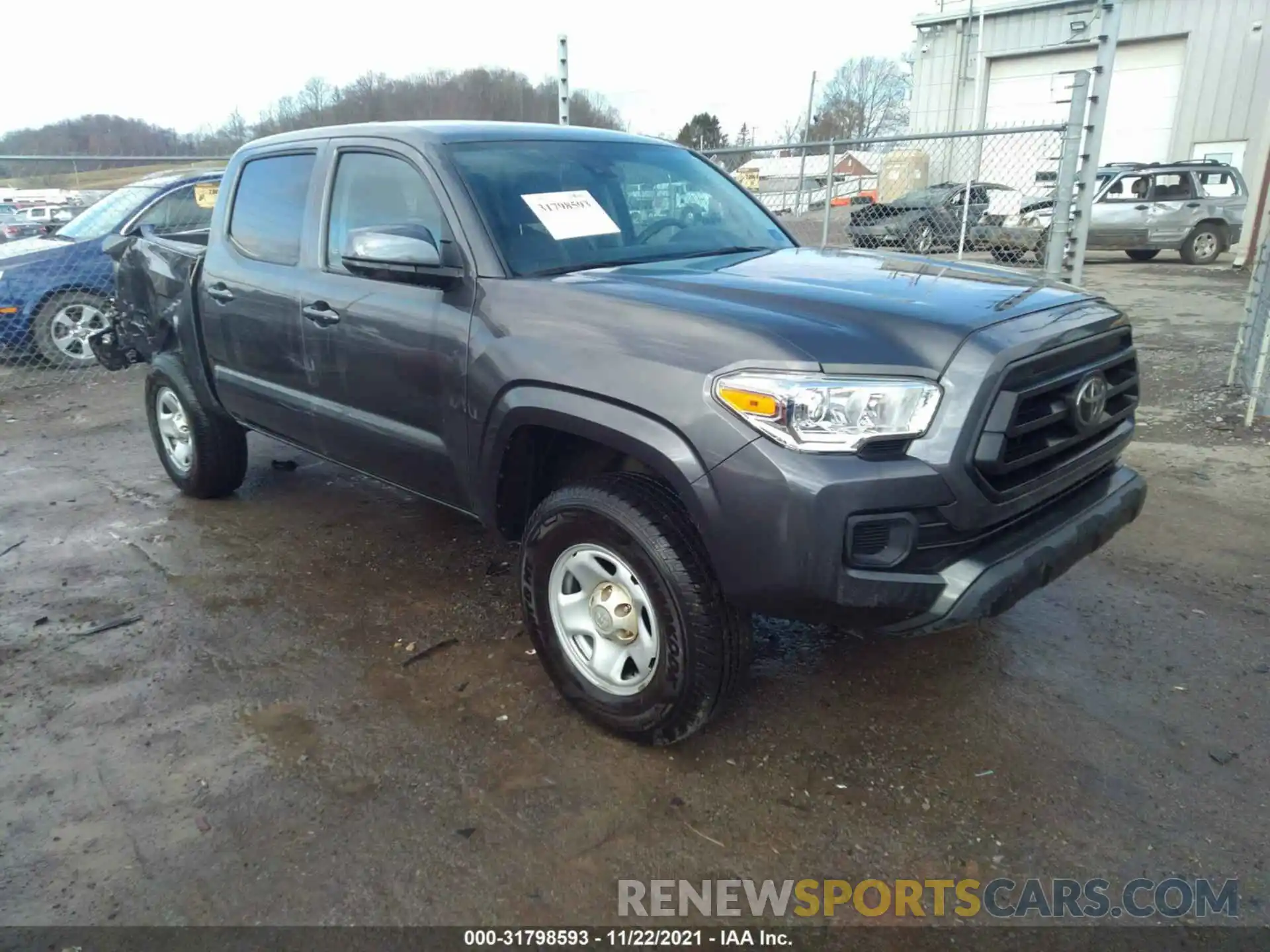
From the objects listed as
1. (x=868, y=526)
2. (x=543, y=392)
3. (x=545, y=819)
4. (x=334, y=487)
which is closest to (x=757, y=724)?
(x=545, y=819)

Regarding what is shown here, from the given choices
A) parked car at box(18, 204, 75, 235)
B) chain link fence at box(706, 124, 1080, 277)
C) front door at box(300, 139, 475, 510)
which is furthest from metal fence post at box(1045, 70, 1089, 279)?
parked car at box(18, 204, 75, 235)

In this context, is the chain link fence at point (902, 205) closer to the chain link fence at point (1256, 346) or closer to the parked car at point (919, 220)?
the parked car at point (919, 220)

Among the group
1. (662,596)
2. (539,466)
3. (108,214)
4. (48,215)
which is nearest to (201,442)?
(539,466)

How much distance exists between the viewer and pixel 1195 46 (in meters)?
23.5

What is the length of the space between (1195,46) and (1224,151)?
2915 mm

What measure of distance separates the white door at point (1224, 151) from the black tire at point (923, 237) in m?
16.4

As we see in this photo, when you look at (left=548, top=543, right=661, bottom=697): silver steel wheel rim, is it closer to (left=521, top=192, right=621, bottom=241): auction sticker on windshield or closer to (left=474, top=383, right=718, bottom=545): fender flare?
(left=474, top=383, right=718, bottom=545): fender flare

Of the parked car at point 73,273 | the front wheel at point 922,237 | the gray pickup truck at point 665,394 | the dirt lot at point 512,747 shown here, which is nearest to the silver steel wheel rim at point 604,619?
the gray pickup truck at point 665,394

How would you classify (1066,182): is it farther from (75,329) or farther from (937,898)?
(75,329)

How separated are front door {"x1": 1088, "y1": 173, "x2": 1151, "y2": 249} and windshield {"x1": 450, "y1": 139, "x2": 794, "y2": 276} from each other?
16259mm

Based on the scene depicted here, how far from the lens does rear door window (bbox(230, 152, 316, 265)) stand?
3865mm

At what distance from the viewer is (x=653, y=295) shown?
2637mm

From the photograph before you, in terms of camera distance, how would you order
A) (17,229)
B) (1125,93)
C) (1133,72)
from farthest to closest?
(1125,93) < (1133,72) < (17,229)

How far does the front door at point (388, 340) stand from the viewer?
3.09 metres
